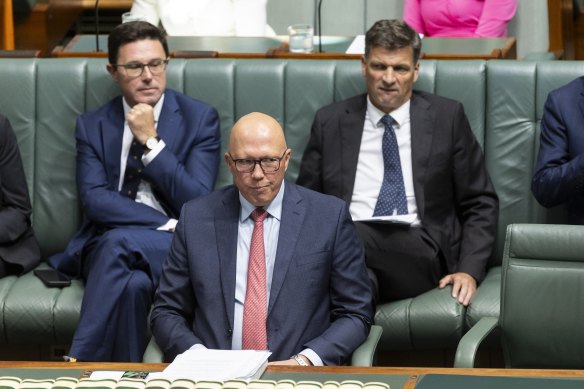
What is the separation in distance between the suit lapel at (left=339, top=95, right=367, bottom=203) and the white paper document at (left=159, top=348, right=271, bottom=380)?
1318 millimetres

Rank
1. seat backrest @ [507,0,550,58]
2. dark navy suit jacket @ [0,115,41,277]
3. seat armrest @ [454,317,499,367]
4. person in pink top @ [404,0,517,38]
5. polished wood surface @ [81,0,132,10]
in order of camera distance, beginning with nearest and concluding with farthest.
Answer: seat armrest @ [454,317,499,367] < dark navy suit jacket @ [0,115,41,277] < person in pink top @ [404,0,517,38] < seat backrest @ [507,0,550,58] < polished wood surface @ [81,0,132,10]

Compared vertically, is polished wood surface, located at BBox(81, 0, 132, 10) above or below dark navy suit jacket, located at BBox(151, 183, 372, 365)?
above

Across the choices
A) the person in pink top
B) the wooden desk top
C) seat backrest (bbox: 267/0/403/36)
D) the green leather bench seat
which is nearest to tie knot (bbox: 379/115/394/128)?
the green leather bench seat

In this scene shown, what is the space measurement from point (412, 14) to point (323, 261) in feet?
8.41

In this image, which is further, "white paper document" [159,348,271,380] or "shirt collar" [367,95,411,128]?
"shirt collar" [367,95,411,128]

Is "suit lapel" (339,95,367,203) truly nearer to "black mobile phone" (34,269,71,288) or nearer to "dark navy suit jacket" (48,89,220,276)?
"dark navy suit jacket" (48,89,220,276)

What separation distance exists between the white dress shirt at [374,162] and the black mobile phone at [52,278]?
0.92 m

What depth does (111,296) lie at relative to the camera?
3471 millimetres

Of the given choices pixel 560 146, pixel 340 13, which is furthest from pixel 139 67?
pixel 340 13

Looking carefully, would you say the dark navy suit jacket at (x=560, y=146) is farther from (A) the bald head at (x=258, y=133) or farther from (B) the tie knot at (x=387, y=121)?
(A) the bald head at (x=258, y=133)

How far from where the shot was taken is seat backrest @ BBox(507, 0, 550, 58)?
525cm

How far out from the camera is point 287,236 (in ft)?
10.0

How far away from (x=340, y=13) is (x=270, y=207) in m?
2.79

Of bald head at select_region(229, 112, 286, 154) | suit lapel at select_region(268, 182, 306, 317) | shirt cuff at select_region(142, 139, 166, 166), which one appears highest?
bald head at select_region(229, 112, 286, 154)
